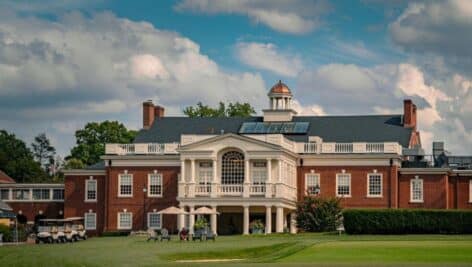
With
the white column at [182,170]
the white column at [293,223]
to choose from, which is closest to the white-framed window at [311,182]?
the white column at [293,223]

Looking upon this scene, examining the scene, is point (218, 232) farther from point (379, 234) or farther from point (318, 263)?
point (318, 263)

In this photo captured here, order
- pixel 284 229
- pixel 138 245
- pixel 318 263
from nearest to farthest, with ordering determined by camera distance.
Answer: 1. pixel 318 263
2. pixel 138 245
3. pixel 284 229

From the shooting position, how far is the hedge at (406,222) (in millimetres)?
67375

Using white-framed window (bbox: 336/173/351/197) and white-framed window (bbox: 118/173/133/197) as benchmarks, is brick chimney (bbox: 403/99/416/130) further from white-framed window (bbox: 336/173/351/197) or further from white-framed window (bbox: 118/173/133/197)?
white-framed window (bbox: 118/173/133/197)

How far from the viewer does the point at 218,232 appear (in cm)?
8025

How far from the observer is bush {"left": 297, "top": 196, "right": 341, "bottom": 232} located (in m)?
75.3

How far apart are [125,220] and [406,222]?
22938 mm

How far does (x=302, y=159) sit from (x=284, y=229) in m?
5.35

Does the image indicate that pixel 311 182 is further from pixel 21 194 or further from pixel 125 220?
pixel 21 194

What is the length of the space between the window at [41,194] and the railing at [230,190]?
17.0 m

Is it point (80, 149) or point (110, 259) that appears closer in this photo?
point (110, 259)

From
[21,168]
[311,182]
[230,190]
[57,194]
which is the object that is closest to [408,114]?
[311,182]

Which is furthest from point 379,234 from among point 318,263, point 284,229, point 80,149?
point 80,149

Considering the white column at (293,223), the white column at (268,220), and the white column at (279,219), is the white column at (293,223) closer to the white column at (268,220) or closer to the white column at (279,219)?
the white column at (279,219)
